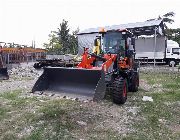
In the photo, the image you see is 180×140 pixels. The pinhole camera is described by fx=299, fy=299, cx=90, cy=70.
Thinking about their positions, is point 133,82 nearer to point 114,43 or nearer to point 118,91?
point 114,43

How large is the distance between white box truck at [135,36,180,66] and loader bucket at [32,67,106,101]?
67.8ft

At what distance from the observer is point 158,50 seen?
94.5 ft

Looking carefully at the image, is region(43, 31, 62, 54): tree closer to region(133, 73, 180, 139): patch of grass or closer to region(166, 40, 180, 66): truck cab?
region(166, 40, 180, 66): truck cab

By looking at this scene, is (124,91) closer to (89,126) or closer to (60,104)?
(60,104)

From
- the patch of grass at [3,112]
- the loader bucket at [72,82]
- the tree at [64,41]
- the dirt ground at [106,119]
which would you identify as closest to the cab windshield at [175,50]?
the dirt ground at [106,119]

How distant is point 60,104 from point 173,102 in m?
3.60

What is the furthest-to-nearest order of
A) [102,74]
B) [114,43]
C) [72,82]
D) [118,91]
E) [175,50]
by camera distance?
1. [175,50]
2. [114,43]
3. [118,91]
4. [72,82]
5. [102,74]

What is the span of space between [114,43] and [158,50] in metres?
19.5

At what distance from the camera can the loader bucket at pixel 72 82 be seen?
7.50 meters

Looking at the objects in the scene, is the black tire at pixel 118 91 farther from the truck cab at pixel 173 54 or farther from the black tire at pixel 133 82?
the truck cab at pixel 173 54

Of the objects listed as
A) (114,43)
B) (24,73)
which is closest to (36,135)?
(114,43)

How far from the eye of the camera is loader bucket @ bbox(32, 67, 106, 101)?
7495 millimetres

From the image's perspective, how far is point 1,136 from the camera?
5.91m

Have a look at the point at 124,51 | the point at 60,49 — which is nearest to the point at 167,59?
the point at 124,51
